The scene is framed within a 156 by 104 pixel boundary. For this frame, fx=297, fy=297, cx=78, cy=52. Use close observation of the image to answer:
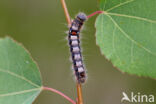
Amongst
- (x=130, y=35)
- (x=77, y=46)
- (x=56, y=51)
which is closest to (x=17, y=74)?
(x=77, y=46)

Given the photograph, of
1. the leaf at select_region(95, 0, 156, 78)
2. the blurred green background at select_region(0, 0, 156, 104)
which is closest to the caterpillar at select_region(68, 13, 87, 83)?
the leaf at select_region(95, 0, 156, 78)

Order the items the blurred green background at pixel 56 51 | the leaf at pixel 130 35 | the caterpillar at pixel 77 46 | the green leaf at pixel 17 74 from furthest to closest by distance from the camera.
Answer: the blurred green background at pixel 56 51 < the caterpillar at pixel 77 46 < the green leaf at pixel 17 74 < the leaf at pixel 130 35

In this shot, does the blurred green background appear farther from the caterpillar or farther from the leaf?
the leaf

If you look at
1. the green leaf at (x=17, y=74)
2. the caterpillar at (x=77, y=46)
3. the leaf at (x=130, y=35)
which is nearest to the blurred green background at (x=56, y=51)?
the caterpillar at (x=77, y=46)

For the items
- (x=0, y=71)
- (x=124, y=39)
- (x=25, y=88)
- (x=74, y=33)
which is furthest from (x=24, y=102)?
(x=124, y=39)

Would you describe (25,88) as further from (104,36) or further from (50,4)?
(50,4)

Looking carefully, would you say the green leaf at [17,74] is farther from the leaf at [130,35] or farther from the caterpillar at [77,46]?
the leaf at [130,35]
